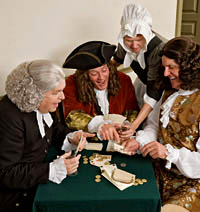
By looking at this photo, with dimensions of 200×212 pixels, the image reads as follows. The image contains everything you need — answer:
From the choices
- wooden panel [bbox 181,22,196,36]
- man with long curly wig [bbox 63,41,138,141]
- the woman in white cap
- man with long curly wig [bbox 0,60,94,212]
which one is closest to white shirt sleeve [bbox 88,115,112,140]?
man with long curly wig [bbox 63,41,138,141]

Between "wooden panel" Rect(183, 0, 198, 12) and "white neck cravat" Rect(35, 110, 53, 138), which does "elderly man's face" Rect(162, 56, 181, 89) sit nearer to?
"white neck cravat" Rect(35, 110, 53, 138)

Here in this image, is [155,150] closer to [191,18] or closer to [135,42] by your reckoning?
[135,42]

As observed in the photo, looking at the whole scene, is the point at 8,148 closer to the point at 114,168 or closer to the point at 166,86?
the point at 114,168

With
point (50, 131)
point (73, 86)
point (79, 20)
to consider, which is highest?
point (79, 20)

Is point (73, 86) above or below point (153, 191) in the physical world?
above

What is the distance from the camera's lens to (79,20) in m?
2.95

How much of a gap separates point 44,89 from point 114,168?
26.7 inches

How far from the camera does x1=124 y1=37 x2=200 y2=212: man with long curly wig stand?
1.89 m

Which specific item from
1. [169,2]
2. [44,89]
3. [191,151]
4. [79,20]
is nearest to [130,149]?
[191,151]

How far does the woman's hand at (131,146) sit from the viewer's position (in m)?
2.02

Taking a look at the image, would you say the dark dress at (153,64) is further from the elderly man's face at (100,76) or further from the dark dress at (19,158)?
the dark dress at (19,158)

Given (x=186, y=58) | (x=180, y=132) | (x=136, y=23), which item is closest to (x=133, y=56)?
(x=136, y=23)

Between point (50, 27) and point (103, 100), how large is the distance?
0.87 meters

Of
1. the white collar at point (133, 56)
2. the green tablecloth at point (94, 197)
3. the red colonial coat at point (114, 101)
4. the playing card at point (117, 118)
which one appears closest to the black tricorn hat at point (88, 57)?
the white collar at point (133, 56)
